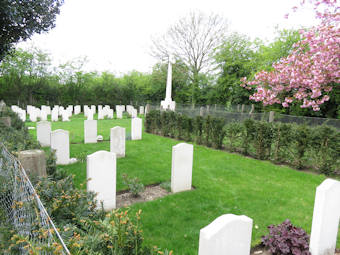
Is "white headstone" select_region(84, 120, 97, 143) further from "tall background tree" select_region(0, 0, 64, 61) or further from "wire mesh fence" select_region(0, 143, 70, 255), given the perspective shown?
"wire mesh fence" select_region(0, 143, 70, 255)

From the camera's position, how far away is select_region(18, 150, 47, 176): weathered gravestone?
2984 millimetres

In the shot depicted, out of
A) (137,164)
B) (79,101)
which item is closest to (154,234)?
(137,164)

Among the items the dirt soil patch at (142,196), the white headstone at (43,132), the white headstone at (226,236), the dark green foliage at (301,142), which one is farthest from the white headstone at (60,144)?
the dark green foliage at (301,142)

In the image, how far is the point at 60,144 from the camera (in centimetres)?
677

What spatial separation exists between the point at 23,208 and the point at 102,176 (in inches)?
78.2

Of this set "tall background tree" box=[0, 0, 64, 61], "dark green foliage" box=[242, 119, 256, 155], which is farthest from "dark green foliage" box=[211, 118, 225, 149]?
"tall background tree" box=[0, 0, 64, 61]

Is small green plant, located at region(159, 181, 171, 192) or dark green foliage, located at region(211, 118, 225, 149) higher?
dark green foliage, located at region(211, 118, 225, 149)

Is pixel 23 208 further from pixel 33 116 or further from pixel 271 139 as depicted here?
pixel 33 116

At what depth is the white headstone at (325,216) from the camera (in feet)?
9.60

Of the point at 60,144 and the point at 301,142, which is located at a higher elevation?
the point at 301,142

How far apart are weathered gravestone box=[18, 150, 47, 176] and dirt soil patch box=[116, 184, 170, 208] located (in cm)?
198

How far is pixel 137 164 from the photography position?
728 centimetres

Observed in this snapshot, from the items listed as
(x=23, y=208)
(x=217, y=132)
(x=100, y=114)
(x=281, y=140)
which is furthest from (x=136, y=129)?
(x=100, y=114)

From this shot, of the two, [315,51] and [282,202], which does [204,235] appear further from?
[315,51]
